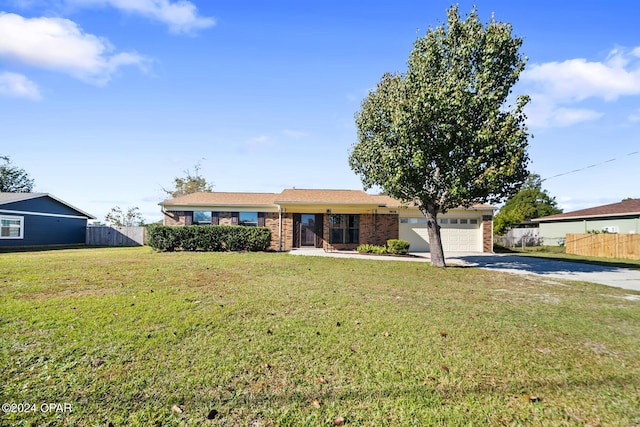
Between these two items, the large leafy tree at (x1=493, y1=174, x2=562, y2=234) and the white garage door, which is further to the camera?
the large leafy tree at (x1=493, y1=174, x2=562, y2=234)

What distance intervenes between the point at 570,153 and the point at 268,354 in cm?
2149

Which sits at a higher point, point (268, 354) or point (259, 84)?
point (259, 84)

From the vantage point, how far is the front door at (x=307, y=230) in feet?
63.0

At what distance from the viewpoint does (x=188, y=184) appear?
38.1 metres

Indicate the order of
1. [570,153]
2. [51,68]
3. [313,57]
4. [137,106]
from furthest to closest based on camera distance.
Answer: [570,153]
[137,106]
[313,57]
[51,68]

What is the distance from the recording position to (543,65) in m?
11.9

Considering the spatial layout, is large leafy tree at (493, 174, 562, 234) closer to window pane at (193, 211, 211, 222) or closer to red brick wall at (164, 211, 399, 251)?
red brick wall at (164, 211, 399, 251)

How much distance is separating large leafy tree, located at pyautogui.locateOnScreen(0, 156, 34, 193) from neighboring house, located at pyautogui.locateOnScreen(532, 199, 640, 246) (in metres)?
55.1

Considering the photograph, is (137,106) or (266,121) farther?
(266,121)

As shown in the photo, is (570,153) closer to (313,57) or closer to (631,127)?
(631,127)

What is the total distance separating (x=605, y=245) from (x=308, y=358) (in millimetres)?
23463

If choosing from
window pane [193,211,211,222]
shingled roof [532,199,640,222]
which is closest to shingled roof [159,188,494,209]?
window pane [193,211,211,222]

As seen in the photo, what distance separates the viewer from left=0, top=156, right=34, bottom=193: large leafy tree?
118 feet

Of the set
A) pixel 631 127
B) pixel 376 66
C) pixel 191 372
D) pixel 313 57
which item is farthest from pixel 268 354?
pixel 631 127
